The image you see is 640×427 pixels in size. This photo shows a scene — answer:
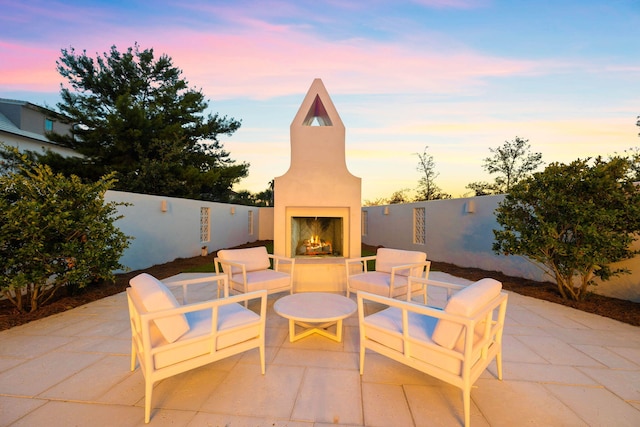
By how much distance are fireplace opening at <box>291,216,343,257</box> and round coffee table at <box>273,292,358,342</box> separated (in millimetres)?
2530

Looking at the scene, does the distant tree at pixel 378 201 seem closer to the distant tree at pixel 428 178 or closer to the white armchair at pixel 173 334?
the distant tree at pixel 428 178

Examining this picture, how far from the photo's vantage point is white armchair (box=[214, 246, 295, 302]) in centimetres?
429

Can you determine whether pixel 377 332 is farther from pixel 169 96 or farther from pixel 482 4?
pixel 169 96

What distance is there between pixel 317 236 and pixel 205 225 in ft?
21.3

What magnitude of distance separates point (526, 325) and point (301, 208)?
4333mm

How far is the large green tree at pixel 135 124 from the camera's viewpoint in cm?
1155

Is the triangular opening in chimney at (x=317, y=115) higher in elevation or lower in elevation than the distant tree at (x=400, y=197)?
higher

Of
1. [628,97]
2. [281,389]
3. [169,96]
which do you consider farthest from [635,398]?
[169,96]

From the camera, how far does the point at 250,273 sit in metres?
4.79

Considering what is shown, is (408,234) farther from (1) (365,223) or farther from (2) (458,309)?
(2) (458,309)

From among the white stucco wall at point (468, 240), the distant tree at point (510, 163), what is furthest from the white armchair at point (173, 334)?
the distant tree at point (510, 163)

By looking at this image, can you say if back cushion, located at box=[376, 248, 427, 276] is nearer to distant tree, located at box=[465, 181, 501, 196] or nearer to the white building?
distant tree, located at box=[465, 181, 501, 196]

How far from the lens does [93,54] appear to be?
12773 mm

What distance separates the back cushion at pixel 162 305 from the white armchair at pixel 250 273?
1768 mm
